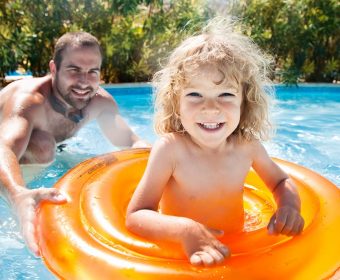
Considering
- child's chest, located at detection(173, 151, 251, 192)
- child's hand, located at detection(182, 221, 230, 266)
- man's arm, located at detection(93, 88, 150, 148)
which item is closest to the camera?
child's hand, located at detection(182, 221, 230, 266)

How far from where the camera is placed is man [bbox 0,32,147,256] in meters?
3.66

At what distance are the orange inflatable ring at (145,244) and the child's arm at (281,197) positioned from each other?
0.16ft

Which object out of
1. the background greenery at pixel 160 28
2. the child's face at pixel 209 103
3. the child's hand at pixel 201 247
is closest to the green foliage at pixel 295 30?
the background greenery at pixel 160 28

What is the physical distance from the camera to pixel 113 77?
9859 mm

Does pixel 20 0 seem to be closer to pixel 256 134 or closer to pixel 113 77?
pixel 113 77

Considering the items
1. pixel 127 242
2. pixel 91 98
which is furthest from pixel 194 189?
pixel 91 98

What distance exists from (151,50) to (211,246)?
7952 millimetres

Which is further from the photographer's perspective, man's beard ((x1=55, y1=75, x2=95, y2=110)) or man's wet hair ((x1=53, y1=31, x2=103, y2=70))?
man's beard ((x1=55, y1=75, x2=95, y2=110))

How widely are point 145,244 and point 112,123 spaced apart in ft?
8.32

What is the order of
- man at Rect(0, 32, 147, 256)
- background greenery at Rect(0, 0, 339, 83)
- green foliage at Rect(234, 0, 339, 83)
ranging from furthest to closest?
1. green foliage at Rect(234, 0, 339, 83)
2. background greenery at Rect(0, 0, 339, 83)
3. man at Rect(0, 32, 147, 256)

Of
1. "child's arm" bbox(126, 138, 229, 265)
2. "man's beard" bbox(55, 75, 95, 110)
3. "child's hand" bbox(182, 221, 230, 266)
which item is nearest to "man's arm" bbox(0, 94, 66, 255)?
"man's beard" bbox(55, 75, 95, 110)

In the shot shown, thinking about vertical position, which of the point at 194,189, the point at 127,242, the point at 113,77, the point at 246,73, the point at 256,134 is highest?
the point at 246,73

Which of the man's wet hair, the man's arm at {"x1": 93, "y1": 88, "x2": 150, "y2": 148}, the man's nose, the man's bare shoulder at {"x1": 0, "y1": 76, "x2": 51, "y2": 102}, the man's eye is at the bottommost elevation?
the man's arm at {"x1": 93, "y1": 88, "x2": 150, "y2": 148}

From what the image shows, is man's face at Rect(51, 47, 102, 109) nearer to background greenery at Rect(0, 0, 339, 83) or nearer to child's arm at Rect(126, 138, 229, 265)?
child's arm at Rect(126, 138, 229, 265)
